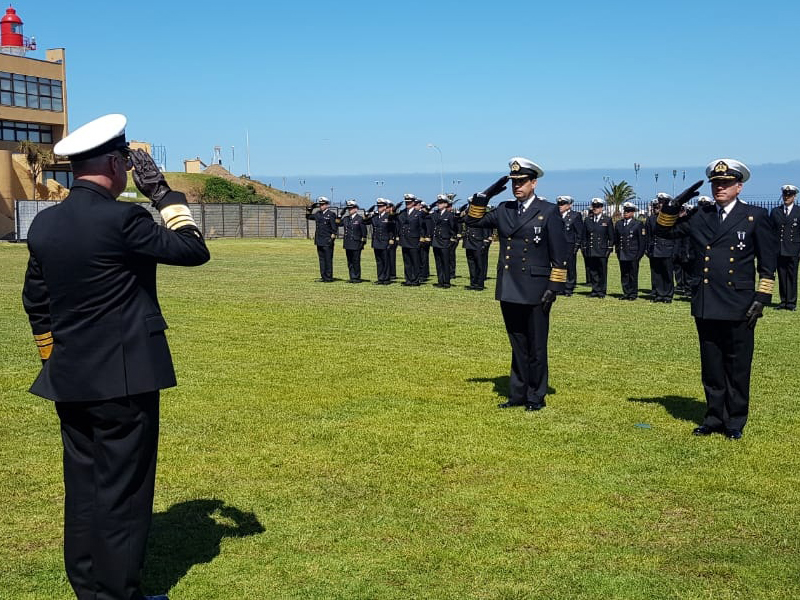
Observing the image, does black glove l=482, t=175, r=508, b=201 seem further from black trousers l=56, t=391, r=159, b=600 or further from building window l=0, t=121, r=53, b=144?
building window l=0, t=121, r=53, b=144

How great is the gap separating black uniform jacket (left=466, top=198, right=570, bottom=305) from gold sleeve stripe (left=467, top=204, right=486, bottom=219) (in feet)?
0.85

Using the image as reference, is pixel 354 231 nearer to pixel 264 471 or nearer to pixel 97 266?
pixel 264 471

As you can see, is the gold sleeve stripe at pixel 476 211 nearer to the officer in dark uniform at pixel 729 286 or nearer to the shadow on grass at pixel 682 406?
the officer in dark uniform at pixel 729 286

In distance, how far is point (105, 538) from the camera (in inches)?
175

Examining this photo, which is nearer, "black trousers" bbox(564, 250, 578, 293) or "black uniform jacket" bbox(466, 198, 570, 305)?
"black uniform jacket" bbox(466, 198, 570, 305)

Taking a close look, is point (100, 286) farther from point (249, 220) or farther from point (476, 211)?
point (249, 220)

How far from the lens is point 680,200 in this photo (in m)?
8.20

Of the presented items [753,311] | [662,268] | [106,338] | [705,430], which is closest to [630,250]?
[662,268]

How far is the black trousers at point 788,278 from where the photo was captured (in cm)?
1878

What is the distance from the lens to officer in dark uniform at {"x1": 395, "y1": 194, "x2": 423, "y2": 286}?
2484 cm

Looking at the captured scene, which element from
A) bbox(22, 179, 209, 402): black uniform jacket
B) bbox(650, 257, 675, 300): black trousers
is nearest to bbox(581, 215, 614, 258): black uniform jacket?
bbox(650, 257, 675, 300): black trousers

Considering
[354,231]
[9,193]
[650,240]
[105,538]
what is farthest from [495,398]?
[9,193]


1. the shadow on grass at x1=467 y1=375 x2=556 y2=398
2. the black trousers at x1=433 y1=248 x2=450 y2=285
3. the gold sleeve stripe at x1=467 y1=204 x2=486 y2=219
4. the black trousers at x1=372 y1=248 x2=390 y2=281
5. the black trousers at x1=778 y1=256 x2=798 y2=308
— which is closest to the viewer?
the gold sleeve stripe at x1=467 y1=204 x2=486 y2=219

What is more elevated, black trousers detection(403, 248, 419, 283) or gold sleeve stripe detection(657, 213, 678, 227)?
gold sleeve stripe detection(657, 213, 678, 227)
